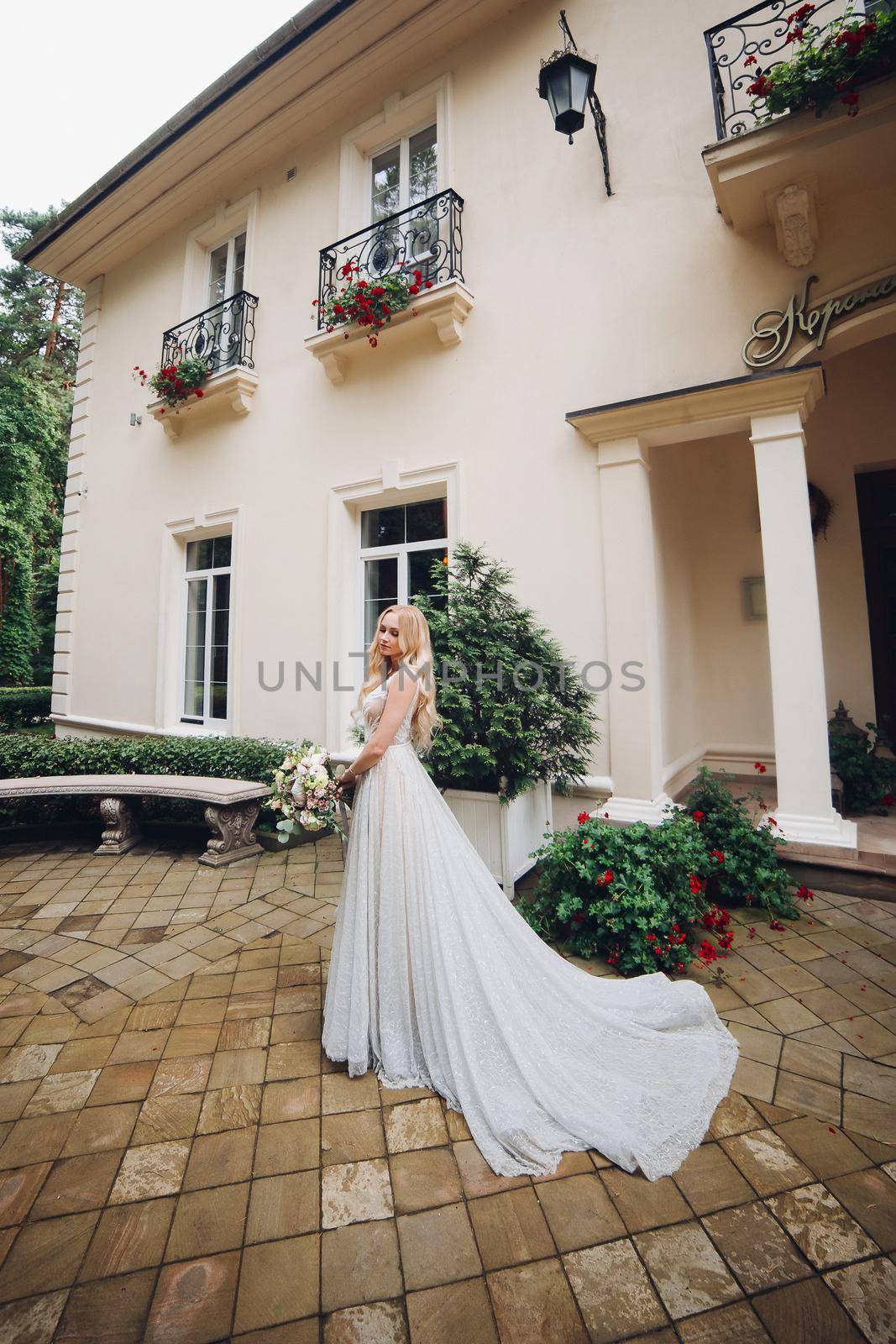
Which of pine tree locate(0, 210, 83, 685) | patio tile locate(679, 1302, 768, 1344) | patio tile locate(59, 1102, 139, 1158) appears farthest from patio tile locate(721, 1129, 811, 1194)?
pine tree locate(0, 210, 83, 685)

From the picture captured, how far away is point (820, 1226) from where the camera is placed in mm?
1729

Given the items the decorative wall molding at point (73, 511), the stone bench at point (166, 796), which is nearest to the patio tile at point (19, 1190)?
the stone bench at point (166, 796)

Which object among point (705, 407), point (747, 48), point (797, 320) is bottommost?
point (705, 407)

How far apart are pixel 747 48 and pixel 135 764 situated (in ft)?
26.0

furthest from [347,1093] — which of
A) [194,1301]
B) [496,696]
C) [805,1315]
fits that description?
[496,696]

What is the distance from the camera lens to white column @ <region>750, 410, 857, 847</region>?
3.90 metres

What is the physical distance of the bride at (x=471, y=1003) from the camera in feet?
6.91

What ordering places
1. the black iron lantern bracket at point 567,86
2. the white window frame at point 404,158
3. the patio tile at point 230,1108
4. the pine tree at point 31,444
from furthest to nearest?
the pine tree at point 31,444 < the white window frame at point 404,158 < the black iron lantern bracket at point 567,86 < the patio tile at point 230,1108

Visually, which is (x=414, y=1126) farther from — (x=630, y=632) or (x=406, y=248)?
(x=406, y=248)

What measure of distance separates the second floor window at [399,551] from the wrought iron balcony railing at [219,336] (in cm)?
283

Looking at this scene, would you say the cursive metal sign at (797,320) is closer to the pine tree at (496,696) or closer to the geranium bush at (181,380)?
the pine tree at (496,696)

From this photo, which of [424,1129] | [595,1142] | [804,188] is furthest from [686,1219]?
[804,188]

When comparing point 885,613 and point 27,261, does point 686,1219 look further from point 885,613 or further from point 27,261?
point 27,261

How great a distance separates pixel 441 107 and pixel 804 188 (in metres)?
3.96
